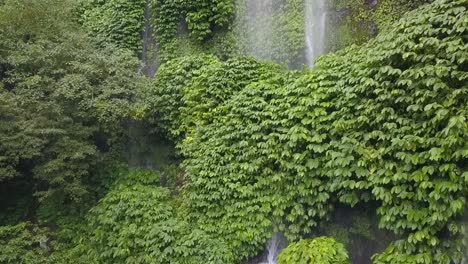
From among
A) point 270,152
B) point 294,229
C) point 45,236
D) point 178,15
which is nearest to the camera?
point 294,229

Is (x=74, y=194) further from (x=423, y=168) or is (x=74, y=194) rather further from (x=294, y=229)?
(x=423, y=168)

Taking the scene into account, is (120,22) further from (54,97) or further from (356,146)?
(356,146)

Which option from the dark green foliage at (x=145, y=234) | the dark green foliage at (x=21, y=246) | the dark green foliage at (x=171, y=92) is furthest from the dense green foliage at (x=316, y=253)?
the dark green foliage at (x=21, y=246)

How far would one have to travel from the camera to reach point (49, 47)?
9.50m

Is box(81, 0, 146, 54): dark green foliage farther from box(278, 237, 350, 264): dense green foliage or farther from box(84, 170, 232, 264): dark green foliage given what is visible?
box(278, 237, 350, 264): dense green foliage

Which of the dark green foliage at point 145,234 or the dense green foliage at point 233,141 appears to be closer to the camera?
the dense green foliage at point 233,141

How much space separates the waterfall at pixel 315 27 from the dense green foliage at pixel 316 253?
5.40 meters

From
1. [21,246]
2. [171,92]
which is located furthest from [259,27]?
[21,246]

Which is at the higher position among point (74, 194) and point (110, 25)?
point (110, 25)

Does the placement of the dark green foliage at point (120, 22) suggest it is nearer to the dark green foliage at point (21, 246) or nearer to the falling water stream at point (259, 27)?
the falling water stream at point (259, 27)

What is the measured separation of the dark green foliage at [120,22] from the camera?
41.3 feet

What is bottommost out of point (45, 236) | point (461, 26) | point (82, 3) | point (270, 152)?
point (45, 236)

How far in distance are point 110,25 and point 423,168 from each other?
10.3m

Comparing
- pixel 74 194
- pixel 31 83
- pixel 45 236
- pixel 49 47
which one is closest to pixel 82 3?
pixel 49 47
